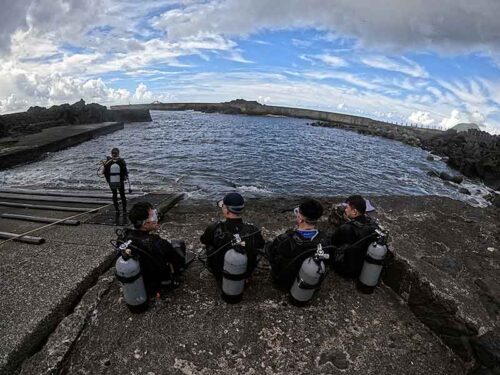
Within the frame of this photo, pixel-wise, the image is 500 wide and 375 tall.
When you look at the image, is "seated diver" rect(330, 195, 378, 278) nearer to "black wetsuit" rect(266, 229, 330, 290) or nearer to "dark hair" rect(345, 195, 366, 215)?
"dark hair" rect(345, 195, 366, 215)

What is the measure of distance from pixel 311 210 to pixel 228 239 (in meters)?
1.18

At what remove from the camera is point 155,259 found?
394cm

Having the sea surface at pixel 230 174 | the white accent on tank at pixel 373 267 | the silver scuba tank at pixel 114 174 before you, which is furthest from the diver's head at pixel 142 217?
the sea surface at pixel 230 174

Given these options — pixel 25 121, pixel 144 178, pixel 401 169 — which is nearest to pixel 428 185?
pixel 401 169

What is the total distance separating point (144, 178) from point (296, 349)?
15.5 m

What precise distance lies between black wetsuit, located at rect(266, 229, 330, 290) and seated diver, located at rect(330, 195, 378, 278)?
23.6 inches

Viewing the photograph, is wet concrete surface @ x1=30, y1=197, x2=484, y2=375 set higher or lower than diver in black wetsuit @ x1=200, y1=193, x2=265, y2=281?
lower

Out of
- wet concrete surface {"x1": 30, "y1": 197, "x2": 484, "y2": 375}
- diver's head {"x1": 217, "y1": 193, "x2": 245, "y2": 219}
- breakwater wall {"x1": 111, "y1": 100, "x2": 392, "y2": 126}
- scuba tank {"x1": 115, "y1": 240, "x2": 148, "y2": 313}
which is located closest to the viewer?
wet concrete surface {"x1": 30, "y1": 197, "x2": 484, "y2": 375}

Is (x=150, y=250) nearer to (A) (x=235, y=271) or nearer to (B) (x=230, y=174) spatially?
(A) (x=235, y=271)

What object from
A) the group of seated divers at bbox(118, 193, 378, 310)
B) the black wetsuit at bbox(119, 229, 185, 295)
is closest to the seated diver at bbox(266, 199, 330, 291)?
the group of seated divers at bbox(118, 193, 378, 310)

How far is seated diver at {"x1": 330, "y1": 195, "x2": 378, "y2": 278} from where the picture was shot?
14.7 feet

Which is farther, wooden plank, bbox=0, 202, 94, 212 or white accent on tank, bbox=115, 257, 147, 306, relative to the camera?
wooden plank, bbox=0, 202, 94, 212

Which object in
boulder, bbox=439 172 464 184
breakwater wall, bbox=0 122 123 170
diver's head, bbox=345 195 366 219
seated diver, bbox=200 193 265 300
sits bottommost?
boulder, bbox=439 172 464 184

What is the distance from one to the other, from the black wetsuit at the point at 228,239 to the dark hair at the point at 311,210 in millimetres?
721
